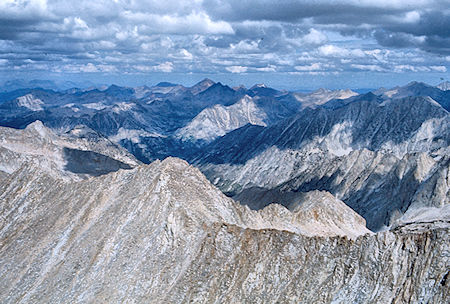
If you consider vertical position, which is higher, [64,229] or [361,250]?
[361,250]

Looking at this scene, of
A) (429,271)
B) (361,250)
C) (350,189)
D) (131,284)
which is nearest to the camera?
(429,271)

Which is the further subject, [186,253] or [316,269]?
[186,253]

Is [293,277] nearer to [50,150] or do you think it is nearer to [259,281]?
[259,281]

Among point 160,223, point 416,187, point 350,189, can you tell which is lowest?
point 350,189

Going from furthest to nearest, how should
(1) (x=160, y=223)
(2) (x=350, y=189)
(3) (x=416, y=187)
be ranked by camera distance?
(2) (x=350, y=189) < (3) (x=416, y=187) < (1) (x=160, y=223)

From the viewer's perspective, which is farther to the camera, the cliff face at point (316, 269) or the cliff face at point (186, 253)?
the cliff face at point (186, 253)

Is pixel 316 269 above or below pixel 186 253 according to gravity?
above

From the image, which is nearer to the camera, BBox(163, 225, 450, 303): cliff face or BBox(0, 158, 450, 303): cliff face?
BBox(163, 225, 450, 303): cliff face

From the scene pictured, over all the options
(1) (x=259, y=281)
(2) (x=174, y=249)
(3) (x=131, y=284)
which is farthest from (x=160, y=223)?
(1) (x=259, y=281)
